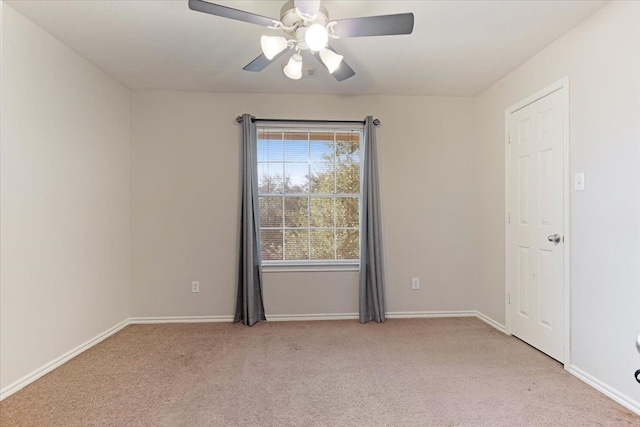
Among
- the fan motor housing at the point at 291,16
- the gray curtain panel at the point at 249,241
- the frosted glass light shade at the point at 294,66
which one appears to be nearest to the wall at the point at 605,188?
the fan motor housing at the point at 291,16

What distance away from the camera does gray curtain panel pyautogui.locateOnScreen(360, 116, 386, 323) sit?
3.48 metres

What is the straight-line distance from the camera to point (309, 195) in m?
3.66

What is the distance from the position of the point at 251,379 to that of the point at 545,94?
9.88ft

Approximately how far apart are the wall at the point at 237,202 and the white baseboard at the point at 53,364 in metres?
0.42

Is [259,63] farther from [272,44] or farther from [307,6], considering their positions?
[307,6]

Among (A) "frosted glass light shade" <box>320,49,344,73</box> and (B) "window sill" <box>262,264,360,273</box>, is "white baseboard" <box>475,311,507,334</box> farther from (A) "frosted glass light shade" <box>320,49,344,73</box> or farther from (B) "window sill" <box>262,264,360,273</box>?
(A) "frosted glass light shade" <box>320,49,344,73</box>

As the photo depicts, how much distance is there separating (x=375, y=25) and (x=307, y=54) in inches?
43.8

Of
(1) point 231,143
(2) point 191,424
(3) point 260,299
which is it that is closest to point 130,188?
(1) point 231,143

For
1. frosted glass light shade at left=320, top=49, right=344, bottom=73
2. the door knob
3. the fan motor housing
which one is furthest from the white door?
the fan motor housing

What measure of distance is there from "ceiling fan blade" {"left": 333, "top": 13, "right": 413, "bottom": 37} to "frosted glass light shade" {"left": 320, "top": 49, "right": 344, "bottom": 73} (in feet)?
0.43

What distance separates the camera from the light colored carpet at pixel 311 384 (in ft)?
6.12

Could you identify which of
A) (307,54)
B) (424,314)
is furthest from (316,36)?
(424,314)

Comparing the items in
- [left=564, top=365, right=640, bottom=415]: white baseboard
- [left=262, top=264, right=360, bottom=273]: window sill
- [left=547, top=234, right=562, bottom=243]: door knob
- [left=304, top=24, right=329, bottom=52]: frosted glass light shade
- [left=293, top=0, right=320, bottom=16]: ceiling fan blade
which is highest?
[left=293, top=0, right=320, bottom=16]: ceiling fan blade

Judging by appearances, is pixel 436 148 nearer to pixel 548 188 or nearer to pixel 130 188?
pixel 548 188
